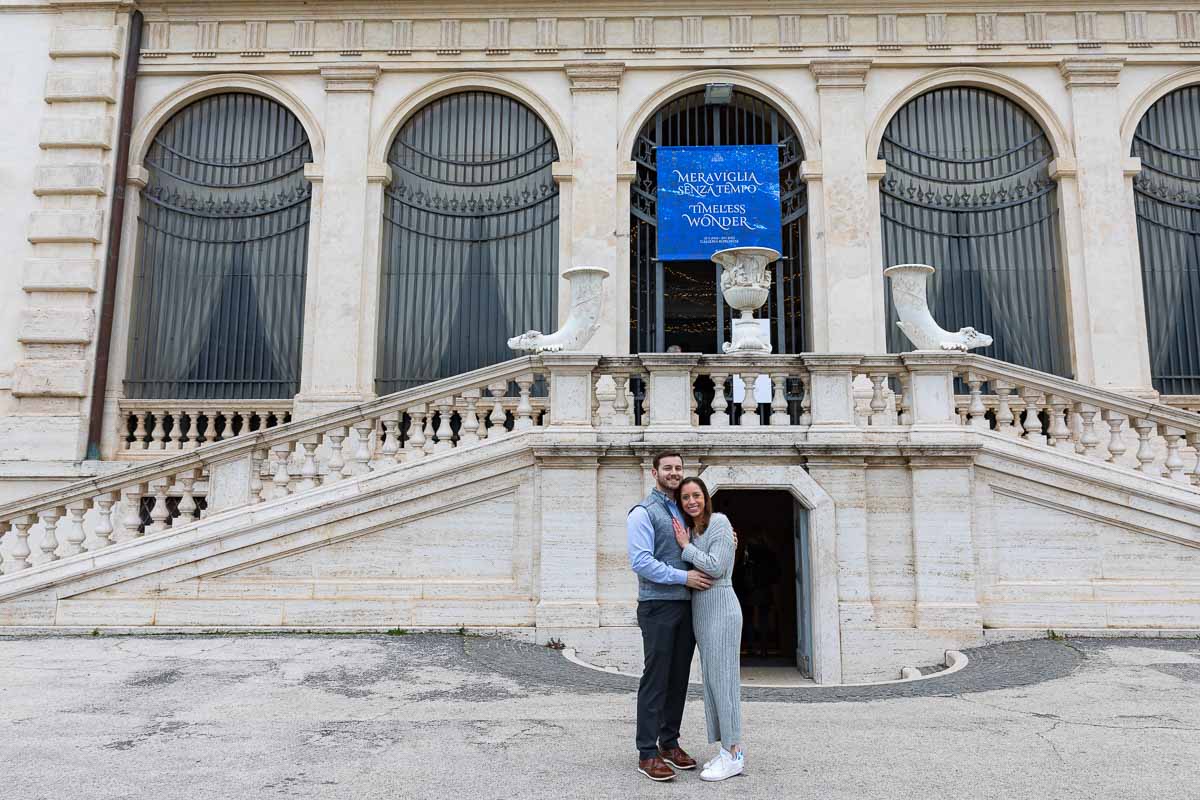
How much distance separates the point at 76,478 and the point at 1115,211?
16378 mm

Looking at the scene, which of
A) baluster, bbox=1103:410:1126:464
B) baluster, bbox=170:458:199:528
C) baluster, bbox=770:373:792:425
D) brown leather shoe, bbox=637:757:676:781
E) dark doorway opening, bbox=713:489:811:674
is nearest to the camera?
brown leather shoe, bbox=637:757:676:781

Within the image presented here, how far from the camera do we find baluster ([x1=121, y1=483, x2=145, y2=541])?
31.1ft

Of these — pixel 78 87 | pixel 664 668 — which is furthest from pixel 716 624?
pixel 78 87

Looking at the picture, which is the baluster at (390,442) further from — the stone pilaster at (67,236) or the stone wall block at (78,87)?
the stone wall block at (78,87)

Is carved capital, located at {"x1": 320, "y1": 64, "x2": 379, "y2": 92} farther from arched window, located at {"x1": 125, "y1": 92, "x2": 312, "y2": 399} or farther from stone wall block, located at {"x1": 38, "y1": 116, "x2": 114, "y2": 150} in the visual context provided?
stone wall block, located at {"x1": 38, "y1": 116, "x2": 114, "y2": 150}

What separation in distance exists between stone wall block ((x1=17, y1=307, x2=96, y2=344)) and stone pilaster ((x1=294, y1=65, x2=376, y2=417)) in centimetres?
328

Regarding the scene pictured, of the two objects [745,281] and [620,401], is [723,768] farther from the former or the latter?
[745,281]

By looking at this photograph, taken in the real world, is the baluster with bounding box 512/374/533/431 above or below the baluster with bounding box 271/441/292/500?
above

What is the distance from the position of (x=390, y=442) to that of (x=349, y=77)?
25.9ft

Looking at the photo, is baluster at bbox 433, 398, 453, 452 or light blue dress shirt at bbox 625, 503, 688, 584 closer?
light blue dress shirt at bbox 625, 503, 688, 584

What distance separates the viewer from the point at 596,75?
14367 mm

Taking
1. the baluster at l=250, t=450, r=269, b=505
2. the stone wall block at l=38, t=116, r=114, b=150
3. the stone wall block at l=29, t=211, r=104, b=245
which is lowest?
the baluster at l=250, t=450, r=269, b=505

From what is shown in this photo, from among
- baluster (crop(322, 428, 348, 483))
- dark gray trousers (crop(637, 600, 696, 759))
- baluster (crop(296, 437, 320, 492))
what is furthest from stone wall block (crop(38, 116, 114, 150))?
→ dark gray trousers (crop(637, 600, 696, 759))

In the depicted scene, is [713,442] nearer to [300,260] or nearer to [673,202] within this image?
[673,202]
